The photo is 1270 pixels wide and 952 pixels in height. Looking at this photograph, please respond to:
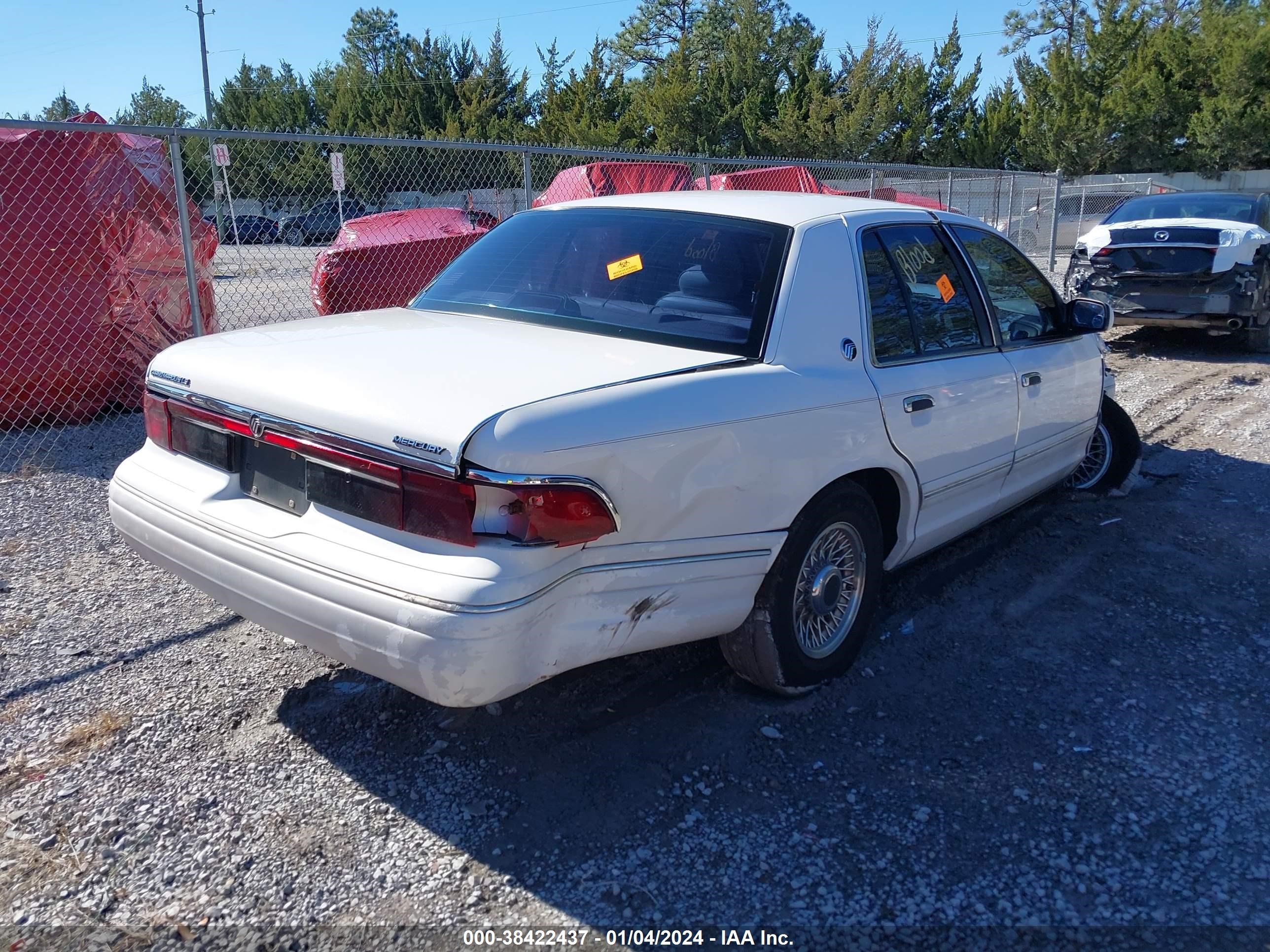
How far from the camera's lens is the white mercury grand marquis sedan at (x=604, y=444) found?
97.1 inches

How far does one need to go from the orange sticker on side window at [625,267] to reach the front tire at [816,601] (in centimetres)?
103

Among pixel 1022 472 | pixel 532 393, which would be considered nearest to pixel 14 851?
pixel 532 393

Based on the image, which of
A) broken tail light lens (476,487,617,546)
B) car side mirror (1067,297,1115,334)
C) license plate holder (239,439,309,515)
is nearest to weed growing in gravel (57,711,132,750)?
license plate holder (239,439,309,515)

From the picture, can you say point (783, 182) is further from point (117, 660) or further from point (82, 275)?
point (117, 660)

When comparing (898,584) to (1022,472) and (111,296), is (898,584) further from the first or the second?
(111,296)

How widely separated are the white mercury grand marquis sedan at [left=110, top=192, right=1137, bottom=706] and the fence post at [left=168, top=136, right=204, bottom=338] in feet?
9.73

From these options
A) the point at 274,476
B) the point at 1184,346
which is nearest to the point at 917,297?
the point at 274,476

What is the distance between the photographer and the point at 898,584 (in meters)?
4.57

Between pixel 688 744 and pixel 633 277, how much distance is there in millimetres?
1594

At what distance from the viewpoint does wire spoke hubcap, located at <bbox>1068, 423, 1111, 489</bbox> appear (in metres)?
5.81

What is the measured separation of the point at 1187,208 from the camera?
11211 mm

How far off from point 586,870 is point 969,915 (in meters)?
0.99

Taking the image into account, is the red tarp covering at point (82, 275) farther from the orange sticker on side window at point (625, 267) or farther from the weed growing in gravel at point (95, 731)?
the orange sticker on side window at point (625, 267)

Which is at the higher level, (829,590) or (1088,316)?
(1088,316)
